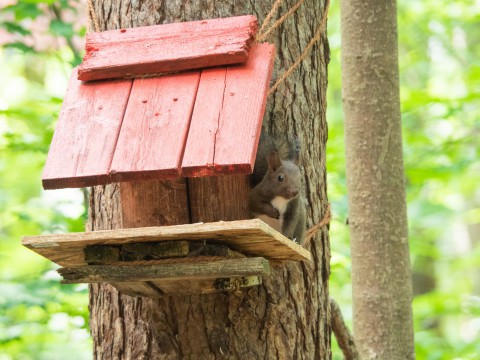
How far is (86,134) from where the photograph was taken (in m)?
1.98

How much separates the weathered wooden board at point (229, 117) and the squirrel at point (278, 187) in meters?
0.33

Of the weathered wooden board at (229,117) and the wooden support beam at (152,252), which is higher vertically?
the weathered wooden board at (229,117)

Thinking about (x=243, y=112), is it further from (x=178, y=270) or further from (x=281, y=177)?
(x=178, y=270)

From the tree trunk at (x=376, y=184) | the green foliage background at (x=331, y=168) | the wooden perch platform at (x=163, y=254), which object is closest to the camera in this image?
the wooden perch platform at (x=163, y=254)

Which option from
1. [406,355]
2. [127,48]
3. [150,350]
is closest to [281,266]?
[150,350]

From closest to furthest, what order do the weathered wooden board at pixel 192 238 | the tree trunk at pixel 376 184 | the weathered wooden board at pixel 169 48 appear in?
the weathered wooden board at pixel 192 238 < the weathered wooden board at pixel 169 48 < the tree trunk at pixel 376 184

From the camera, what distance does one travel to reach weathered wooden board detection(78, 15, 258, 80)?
2031 millimetres

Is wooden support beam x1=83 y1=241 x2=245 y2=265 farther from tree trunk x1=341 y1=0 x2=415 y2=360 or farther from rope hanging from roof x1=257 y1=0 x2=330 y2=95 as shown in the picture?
tree trunk x1=341 y1=0 x2=415 y2=360

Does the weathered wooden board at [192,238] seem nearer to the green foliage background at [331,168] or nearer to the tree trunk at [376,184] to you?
the tree trunk at [376,184]

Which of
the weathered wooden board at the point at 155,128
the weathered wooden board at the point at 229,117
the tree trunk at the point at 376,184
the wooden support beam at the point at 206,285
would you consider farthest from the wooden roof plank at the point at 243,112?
the tree trunk at the point at 376,184

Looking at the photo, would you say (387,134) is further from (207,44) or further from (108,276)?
(108,276)

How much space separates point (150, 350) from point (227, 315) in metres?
0.29

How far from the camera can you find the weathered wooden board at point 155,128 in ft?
6.00

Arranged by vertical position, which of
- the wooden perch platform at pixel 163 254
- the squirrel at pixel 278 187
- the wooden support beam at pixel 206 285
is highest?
the squirrel at pixel 278 187
